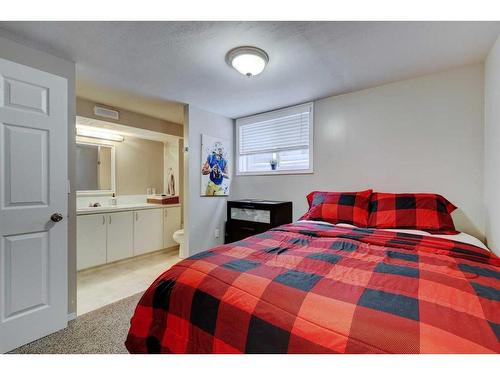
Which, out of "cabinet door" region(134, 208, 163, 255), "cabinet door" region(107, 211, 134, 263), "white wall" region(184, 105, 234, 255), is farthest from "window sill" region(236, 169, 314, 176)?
"cabinet door" region(107, 211, 134, 263)

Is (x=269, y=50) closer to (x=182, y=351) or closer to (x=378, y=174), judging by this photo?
(x=378, y=174)

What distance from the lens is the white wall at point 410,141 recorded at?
6.89ft

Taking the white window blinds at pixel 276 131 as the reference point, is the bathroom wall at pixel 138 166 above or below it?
below

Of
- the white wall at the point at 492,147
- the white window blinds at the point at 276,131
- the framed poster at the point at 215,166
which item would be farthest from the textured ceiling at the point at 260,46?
the framed poster at the point at 215,166

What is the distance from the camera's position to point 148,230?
3.64m

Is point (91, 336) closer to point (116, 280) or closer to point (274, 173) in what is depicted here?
point (116, 280)

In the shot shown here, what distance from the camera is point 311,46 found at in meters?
1.80

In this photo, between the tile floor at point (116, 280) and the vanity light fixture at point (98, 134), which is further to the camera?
the vanity light fixture at point (98, 134)

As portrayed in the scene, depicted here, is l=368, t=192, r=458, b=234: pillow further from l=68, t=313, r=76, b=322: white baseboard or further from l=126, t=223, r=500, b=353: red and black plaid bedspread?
l=68, t=313, r=76, b=322: white baseboard

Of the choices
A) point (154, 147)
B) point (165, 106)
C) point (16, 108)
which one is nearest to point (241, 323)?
point (16, 108)

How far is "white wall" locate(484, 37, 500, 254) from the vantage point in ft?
5.51

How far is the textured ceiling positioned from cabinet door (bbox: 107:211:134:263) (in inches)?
65.0

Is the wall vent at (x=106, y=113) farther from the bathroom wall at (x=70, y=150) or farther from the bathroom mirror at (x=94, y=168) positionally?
the bathroom wall at (x=70, y=150)
